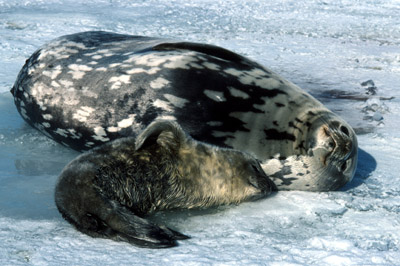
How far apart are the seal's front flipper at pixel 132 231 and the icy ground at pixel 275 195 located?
41 millimetres

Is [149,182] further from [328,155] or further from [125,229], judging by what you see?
[328,155]

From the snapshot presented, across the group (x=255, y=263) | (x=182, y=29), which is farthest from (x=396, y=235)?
(x=182, y=29)

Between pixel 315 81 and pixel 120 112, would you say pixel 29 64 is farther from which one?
pixel 315 81

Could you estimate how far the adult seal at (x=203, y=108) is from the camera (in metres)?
3.09

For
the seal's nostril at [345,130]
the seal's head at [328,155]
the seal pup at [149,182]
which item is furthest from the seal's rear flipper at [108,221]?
the seal's nostril at [345,130]

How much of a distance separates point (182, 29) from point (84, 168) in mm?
5118

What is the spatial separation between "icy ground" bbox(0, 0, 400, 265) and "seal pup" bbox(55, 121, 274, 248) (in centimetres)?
7

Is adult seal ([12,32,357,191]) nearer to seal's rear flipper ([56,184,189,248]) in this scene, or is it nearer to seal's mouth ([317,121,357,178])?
seal's mouth ([317,121,357,178])

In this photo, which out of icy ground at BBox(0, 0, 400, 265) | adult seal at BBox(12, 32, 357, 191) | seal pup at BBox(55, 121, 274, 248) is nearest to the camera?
icy ground at BBox(0, 0, 400, 265)

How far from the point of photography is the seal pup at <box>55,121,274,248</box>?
234cm

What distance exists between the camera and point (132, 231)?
2.29 m

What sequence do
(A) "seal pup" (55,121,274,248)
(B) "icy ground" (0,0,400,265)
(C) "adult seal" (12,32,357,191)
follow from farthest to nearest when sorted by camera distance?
(C) "adult seal" (12,32,357,191)
(A) "seal pup" (55,121,274,248)
(B) "icy ground" (0,0,400,265)

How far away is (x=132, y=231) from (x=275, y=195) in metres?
0.98

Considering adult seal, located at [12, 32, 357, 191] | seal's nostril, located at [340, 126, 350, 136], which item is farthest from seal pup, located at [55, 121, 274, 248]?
seal's nostril, located at [340, 126, 350, 136]
